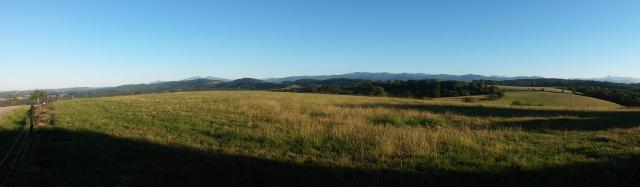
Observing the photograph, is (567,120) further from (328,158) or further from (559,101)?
(559,101)

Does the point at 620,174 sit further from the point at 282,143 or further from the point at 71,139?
the point at 71,139

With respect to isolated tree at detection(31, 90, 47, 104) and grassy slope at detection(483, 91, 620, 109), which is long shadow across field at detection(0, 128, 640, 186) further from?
grassy slope at detection(483, 91, 620, 109)

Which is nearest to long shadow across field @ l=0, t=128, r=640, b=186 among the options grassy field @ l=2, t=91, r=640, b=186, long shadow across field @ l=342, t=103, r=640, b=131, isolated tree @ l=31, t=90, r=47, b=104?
grassy field @ l=2, t=91, r=640, b=186

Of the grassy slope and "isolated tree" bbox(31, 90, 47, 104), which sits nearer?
"isolated tree" bbox(31, 90, 47, 104)

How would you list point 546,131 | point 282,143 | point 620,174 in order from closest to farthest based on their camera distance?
point 620,174 < point 282,143 < point 546,131

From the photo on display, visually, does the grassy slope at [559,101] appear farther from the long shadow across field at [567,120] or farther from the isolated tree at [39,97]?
the isolated tree at [39,97]

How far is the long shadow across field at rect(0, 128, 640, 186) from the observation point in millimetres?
7492

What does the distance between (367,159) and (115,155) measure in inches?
234

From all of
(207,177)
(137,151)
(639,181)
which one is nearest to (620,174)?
(639,181)

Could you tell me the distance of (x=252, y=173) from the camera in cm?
830

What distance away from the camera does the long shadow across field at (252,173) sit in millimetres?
7492

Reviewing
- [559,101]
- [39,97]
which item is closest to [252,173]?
[39,97]

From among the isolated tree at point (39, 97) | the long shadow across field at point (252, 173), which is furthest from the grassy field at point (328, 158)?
the isolated tree at point (39, 97)

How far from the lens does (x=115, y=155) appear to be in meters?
10.5
